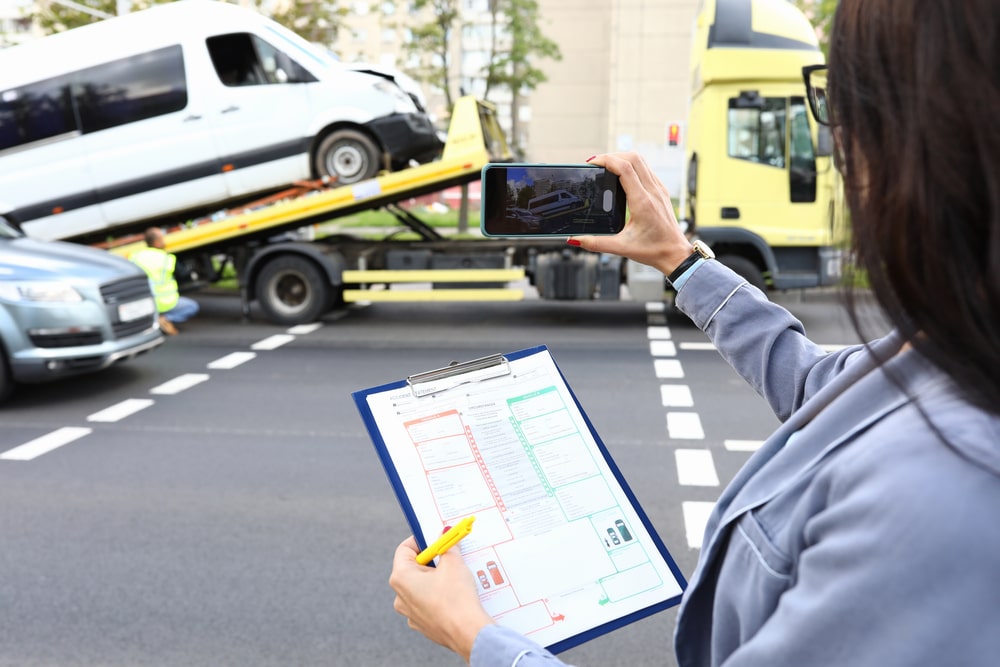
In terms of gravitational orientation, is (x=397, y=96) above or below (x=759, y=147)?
above

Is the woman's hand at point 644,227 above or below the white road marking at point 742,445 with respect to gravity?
above

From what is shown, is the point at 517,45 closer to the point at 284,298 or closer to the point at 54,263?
the point at 284,298

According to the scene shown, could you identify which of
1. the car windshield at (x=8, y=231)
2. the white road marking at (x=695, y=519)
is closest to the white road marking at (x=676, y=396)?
the white road marking at (x=695, y=519)

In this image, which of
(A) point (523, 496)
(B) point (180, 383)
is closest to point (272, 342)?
(B) point (180, 383)

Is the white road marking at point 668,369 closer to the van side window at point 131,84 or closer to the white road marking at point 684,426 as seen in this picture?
the white road marking at point 684,426

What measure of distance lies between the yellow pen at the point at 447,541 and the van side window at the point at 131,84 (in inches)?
355

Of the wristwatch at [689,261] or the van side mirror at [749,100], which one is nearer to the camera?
the wristwatch at [689,261]

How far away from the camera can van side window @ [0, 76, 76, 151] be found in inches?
369

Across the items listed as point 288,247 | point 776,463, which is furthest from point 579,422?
point 288,247

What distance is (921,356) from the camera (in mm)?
853

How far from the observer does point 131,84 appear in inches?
368

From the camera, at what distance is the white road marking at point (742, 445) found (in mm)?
5945

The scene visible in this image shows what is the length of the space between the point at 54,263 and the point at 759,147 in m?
6.74

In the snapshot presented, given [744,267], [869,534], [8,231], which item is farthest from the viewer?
[744,267]
